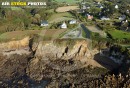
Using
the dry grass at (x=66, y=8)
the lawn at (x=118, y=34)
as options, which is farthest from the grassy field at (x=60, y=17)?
the lawn at (x=118, y=34)

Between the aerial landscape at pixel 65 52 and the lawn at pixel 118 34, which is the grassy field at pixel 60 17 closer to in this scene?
the aerial landscape at pixel 65 52

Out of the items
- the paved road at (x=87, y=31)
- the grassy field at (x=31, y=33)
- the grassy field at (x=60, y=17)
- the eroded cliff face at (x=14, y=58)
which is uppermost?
the paved road at (x=87, y=31)

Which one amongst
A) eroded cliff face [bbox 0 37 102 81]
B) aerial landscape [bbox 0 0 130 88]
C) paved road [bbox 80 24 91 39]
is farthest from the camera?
paved road [bbox 80 24 91 39]

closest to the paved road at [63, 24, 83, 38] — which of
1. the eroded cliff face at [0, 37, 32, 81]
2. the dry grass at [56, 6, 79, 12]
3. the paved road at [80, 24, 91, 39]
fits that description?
the paved road at [80, 24, 91, 39]

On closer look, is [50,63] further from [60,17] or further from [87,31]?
[60,17]

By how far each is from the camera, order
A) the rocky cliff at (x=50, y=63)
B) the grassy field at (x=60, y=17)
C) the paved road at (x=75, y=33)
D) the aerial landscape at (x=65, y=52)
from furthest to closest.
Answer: the grassy field at (x=60, y=17) → the paved road at (x=75, y=33) → the rocky cliff at (x=50, y=63) → the aerial landscape at (x=65, y=52)

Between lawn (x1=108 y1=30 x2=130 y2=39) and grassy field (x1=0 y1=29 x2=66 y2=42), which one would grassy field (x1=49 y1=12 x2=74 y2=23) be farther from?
lawn (x1=108 y1=30 x2=130 y2=39)

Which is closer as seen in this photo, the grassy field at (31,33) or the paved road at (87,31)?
the paved road at (87,31)
